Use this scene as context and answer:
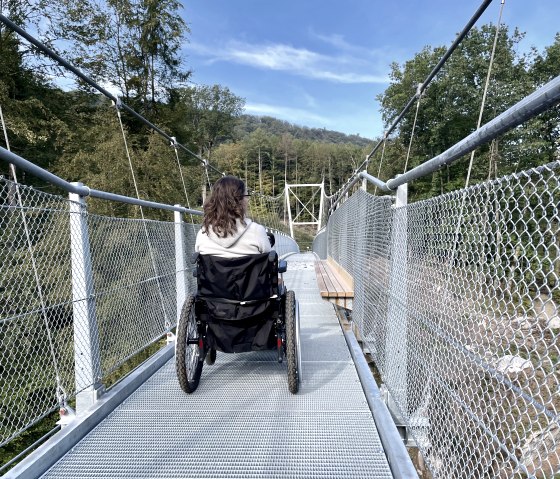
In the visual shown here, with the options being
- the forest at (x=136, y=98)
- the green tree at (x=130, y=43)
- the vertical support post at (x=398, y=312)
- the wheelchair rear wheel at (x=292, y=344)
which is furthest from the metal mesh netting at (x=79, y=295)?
the green tree at (x=130, y=43)

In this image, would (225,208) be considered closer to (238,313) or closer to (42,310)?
(238,313)

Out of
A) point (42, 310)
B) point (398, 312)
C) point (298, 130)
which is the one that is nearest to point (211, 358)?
point (42, 310)

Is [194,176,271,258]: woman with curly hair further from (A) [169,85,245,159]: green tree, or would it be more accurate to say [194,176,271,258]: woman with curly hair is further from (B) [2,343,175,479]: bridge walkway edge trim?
(A) [169,85,245,159]: green tree

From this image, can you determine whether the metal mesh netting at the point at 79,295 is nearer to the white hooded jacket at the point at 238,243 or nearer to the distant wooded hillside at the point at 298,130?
the white hooded jacket at the point at 238,243

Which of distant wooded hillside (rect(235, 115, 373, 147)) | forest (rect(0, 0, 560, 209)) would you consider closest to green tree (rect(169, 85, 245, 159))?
forest (rect(0, 0, 560, 209))

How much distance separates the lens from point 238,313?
1665 mm

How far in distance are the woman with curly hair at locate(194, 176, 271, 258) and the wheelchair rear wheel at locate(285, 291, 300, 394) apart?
0.26 m

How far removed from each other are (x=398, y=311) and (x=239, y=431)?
75 centimetres

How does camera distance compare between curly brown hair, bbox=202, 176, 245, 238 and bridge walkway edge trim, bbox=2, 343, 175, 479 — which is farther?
curly brown hair, bbox=202, 176, 245, 238

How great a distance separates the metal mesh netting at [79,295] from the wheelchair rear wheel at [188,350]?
13.3 inches

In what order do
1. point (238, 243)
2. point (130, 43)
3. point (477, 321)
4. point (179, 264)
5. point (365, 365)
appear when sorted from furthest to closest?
point (130, 43) → point (179, 264) → point (365, 365) → point (238, 243) → point (477, 321)

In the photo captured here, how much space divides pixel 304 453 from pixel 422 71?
20372mm

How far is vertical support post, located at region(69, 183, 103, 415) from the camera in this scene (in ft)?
5.28

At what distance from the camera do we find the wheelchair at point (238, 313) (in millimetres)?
1647
